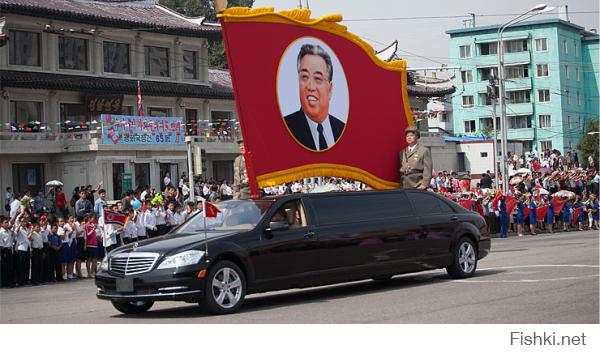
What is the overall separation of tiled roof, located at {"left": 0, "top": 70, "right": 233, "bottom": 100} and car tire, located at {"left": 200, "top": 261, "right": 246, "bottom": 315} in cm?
3036

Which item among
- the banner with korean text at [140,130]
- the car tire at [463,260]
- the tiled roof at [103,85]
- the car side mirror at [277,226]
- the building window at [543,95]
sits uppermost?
the building window at [543,95]

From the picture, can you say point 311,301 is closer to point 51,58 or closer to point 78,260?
point 78,260

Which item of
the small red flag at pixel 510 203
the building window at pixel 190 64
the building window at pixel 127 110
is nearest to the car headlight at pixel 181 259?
the small red flag at pixel 510 203

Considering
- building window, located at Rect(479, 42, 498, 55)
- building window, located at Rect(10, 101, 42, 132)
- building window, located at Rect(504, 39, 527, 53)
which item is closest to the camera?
building window, located at Rect(10, 101, 42, 132)

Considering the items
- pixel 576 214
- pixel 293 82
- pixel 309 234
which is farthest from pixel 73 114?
pixel 309 234

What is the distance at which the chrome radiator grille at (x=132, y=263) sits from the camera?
1220cm

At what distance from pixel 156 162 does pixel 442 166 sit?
24372 mm

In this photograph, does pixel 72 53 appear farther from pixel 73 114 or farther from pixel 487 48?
pixel 487 48

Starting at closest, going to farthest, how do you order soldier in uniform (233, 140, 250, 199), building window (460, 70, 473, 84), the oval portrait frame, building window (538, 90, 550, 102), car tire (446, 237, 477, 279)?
car tire (446, 237, 477, 279) < the oval portrait frame < soldier in uniform (233, 140, 250, 199) < building window (538, 90, 550, 102) < building window (460, 70, 473, 84)

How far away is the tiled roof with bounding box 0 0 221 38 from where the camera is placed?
41531mm

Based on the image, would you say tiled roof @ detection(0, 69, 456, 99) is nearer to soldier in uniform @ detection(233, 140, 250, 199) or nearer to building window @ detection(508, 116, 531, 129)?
soldier in uniform @ detection(233, 140, 250, 199)

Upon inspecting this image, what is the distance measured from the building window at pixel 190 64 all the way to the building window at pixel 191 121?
6.54 ft

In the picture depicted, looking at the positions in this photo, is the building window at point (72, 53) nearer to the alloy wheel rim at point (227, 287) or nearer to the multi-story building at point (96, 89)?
the multi-story building at point (96, 89)

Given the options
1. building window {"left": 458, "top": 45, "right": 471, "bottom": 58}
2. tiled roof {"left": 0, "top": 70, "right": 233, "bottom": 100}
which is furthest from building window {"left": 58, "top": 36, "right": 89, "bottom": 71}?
building window {"left": 458, "top": 45, "right": 471, "bottom": 58}
